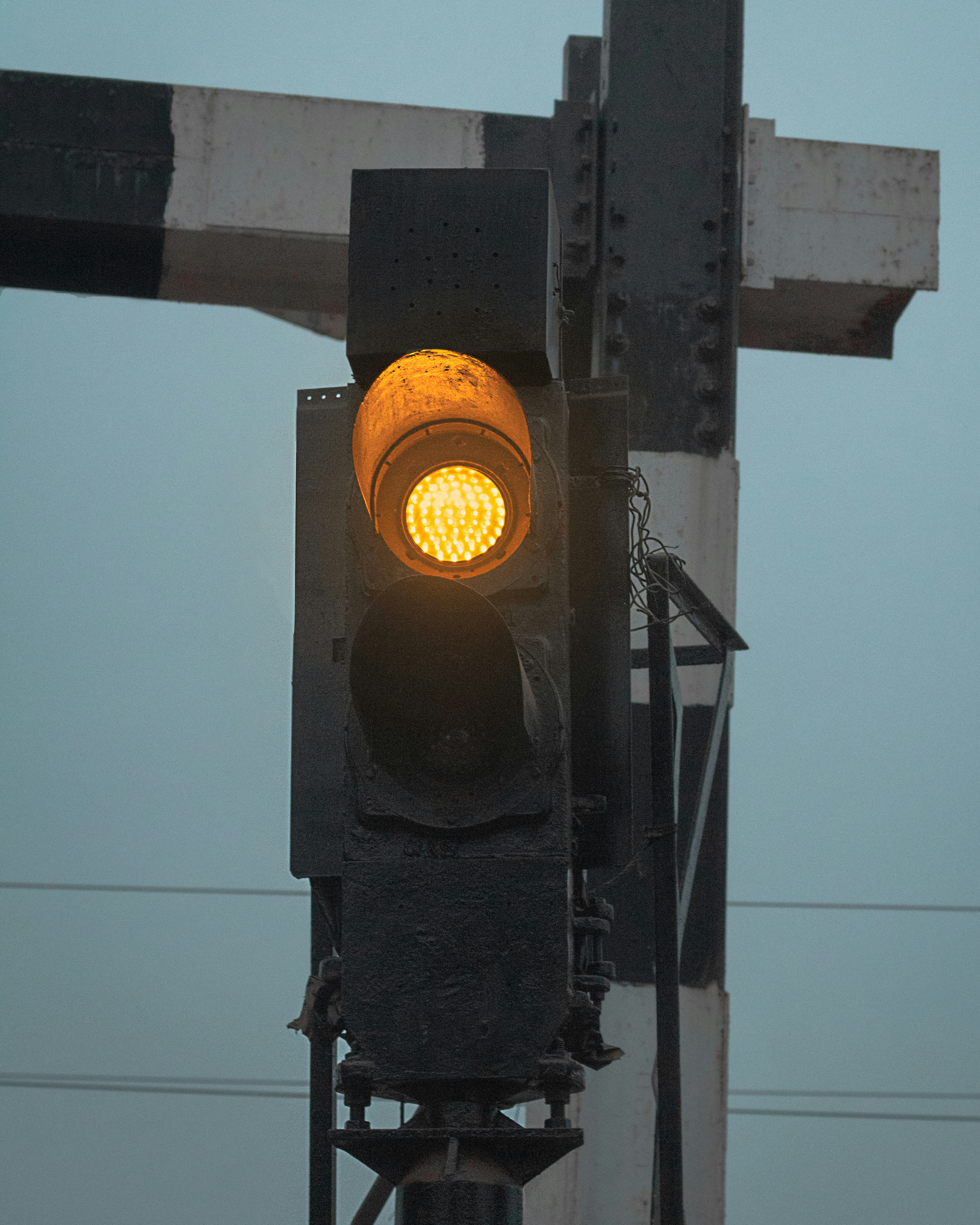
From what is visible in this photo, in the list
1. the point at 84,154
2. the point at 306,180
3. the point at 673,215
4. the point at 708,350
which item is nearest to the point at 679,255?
the point at 673,215

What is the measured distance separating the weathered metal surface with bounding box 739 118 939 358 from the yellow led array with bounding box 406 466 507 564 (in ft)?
9.28

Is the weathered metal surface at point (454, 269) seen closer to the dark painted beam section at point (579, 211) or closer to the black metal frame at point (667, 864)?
the black metal frame at point (667, 864)

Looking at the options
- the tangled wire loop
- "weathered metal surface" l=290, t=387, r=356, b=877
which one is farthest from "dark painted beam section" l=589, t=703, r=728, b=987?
"weathered metal surface" l=290, t=387, r=356, b=877

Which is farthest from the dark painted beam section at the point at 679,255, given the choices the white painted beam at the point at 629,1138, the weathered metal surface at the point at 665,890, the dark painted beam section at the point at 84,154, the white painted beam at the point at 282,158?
the dark painted beam section at the point at 84,154

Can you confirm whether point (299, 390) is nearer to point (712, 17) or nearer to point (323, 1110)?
point (323, 1110)

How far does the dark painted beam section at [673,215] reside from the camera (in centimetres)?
425

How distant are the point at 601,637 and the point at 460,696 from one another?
41 centimetres

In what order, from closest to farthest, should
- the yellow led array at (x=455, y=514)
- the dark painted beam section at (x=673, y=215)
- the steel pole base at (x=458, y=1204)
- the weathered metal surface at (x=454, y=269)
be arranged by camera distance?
the steel pole base at (x=458, y=1204)
the yellow led array at (x=455, y=514)
the weathered metal surface at (x=454, y=269)
the dark painted beam section at (x=673, y=215)

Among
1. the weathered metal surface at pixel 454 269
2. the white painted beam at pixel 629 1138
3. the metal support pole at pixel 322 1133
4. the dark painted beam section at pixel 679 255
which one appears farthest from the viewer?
the dark painted beam section at pixel 679 255

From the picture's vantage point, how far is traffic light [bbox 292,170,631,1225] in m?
1.82

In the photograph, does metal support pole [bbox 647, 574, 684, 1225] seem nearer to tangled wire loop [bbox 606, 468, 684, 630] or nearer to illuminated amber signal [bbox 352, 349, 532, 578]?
tangled wire loop [bbox 606, 468, 684, 630]

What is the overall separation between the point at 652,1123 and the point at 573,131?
2.95 metres

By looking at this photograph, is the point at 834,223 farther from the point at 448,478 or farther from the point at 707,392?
the point at 448,478

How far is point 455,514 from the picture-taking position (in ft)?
6.30
